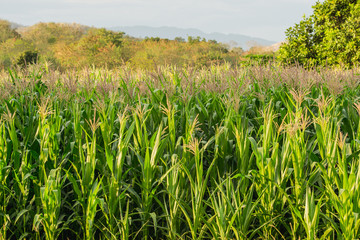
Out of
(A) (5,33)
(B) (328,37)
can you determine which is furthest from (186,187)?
(A) (5,33)

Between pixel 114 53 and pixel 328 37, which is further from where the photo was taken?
pixel 114 53

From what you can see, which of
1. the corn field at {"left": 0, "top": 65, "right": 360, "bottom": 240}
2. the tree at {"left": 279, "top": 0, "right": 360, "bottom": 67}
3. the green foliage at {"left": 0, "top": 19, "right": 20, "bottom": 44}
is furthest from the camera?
the green foliage at {"left": 0, "top": 19, "right": 20, "bottom": 44}

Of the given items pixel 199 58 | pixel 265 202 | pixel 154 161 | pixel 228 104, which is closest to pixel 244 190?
pixel 265 202

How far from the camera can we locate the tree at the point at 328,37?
9.75 meters

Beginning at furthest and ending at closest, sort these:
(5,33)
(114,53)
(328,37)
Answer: (5,33), (114,53), (328,37)

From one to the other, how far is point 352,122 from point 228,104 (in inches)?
60.6

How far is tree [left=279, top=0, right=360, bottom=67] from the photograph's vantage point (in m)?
9.75

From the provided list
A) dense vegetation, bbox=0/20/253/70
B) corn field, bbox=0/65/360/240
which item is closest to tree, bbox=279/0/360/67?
corn field, bbox=0/65/360/240

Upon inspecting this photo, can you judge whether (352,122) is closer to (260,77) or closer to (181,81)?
(260,77)

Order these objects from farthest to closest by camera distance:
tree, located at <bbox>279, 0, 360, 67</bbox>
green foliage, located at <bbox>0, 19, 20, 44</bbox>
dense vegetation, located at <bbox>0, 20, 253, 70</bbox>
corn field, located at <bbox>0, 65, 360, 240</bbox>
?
green foliage, located at <bbox>0, 19, 20, 44</bbox>
dense vegetation, located at <bbox>0, 20, 253, 70</bbox>
tree, located at <bbox>279, 0, 360, 67</bbox>
corn field, located at <bbox>0, 65, 360, 240</bbox>

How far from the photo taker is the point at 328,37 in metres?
10.1

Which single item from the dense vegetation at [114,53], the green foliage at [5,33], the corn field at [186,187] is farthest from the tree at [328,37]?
the green foliage at [5,33]

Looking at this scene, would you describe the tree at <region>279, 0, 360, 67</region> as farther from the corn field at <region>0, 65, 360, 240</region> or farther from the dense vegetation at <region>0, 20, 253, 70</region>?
the dense vegetation at <region>0, 20, 253, 70</region>

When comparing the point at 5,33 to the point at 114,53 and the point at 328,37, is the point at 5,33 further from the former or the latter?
the point at 328,37
